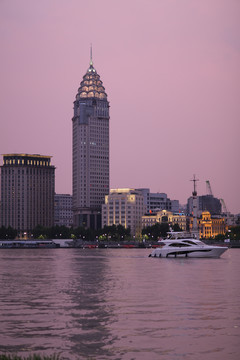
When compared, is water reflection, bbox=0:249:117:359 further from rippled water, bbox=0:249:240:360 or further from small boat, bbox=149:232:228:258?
small boat, bbox=149:232:228:258

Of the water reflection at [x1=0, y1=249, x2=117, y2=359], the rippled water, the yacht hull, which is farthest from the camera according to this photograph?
the yacht hull

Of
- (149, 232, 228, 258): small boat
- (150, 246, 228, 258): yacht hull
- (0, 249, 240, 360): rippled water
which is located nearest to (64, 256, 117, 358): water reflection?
(0, 249, 240, 360): rippled water

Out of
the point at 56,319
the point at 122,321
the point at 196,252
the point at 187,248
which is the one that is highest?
the point at 187,248

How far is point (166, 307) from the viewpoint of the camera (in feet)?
187

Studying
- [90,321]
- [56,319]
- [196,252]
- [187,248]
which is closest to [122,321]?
[90,321]

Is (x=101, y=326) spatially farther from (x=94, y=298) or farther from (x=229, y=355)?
(x=94, y=298)

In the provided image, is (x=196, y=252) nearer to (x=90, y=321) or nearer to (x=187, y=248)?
(x=187, y=248)

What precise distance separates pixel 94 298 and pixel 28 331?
20603 millimetres

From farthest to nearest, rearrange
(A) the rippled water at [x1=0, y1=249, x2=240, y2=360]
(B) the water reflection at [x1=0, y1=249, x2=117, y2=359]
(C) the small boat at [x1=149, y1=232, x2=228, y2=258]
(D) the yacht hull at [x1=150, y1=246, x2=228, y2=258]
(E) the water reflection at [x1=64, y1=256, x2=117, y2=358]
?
(D) the yacht hull at [x1=150, y1=246, x2=228, y2=258] < (C) the small boat at [x1=149, y1=232, x2=228, y2=258] < (B) the water reflection at [x1=0, y1=249, x2=117, y2=359] < (E) the water reflection at [x1=64, y1=256, x2=117, y2=358] < (A) the rippled water at [x1=0, y1=249, x2=240, y2=360]

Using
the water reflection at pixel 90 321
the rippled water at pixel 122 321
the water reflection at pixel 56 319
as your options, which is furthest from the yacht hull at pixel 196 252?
the water reflection at pixel 90 321

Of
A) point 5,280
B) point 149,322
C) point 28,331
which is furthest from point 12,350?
point 5,280

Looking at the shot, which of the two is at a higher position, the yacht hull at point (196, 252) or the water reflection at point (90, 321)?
the yacht hull at point (196, 252)

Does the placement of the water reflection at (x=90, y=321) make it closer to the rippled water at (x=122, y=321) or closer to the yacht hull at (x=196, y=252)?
the rippled water at (x=122, y=321)

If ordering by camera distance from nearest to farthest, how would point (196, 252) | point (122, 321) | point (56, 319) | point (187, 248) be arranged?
point (122, 321)
point (56, 319)
point (187, 248)
point (196, 252)
